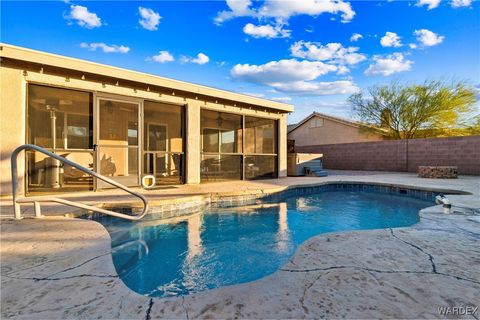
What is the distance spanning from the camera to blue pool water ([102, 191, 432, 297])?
252 centimetres

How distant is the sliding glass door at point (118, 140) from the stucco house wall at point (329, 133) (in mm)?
15977

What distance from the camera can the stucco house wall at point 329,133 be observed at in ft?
57.4

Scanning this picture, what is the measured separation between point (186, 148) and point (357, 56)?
37.7 ft

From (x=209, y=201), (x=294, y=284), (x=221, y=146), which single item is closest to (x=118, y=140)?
(x=209, y=201)

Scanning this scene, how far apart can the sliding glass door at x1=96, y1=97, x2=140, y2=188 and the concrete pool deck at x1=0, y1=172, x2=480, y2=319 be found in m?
3.81

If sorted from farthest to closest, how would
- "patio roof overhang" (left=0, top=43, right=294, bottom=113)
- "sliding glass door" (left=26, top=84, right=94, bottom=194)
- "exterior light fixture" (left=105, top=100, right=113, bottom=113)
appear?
1. "exterior light fixture" (left=105, top=100, right=113, bottom=113)
2. "sliding glass door" (left=26, top=84, right=94, bottom=194)
3. "patio roof overhang" (left=0, top=43, right=294, bottom=113)

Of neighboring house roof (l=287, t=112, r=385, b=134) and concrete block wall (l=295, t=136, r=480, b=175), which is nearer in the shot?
concrete block wall (l=295, t=136, r=480, b=175)

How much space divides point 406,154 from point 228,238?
12617 mm

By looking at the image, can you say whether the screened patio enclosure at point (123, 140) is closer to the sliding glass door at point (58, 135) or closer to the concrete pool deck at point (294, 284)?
the sliding glass door at point (58, 135)

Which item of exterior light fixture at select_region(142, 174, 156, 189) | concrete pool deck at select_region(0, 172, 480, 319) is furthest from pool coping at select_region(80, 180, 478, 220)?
concrete pool deck at select_region(0, 172, 480, 319)

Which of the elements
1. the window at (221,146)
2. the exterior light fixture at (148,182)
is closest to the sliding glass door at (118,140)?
the exterior light fixture at (148,182)

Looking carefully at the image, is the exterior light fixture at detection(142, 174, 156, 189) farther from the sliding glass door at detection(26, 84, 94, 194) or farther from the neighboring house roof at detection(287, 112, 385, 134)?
the neighboring house roof at detection(287, 112, 385, 134)

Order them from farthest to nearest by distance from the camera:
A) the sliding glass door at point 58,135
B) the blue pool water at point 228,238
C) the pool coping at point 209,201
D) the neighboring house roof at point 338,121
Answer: the neighboring house roof at point 338,121, the sliding glass door at point 58,135, the pool coping at point 209,201, the blue pool water at point 228,238

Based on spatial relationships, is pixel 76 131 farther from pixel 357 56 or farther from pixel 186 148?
pixel 357 56
